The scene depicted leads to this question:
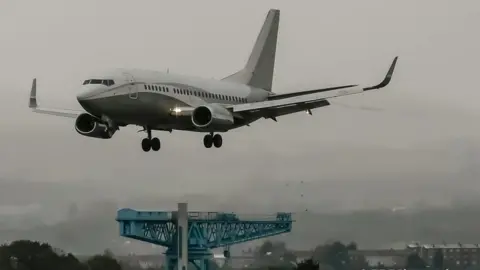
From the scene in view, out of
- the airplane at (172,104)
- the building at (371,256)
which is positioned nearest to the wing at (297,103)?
→ the airplane at (172,104)

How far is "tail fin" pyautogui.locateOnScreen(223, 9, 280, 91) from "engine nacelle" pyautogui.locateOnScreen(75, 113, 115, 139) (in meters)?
20.0

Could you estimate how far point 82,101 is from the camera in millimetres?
90000

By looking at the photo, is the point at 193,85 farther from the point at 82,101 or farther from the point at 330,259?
the point at 330,259

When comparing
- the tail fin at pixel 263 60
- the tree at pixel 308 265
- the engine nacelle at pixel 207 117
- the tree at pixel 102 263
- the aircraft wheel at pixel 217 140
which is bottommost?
the tree at pixel 308 265

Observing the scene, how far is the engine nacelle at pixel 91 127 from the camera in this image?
95.4 metres

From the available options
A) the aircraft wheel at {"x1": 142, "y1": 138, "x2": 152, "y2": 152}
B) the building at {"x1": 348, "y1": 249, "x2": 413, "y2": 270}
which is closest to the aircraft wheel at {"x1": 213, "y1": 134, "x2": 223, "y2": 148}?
the aircraft wheel at {"x1": 142, "y1": 138, "x2": 152, "y2": 152}

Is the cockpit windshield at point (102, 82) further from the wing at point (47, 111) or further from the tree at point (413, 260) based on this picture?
the tree at point (413, 260)

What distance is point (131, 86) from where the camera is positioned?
92.3m

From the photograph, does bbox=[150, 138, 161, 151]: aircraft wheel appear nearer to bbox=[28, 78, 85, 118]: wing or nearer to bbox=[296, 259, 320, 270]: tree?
bbox=[28, 78, 85, 118]: wing

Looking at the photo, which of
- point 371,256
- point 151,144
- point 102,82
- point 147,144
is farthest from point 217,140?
point 371,256

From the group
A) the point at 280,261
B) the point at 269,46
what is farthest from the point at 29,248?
the point at 269,46

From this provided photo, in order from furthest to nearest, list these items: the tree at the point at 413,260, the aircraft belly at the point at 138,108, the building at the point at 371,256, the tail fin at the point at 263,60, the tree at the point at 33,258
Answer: the tree at the point at 413,260 < the building at the point at 371,256 < the tree at the point at 33,258 < the tail fin at the point at 263,60 < the aircraft belly at the point at 138,108

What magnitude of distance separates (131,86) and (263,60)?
29246 millimetres

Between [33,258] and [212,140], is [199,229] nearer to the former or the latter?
[33,258]
